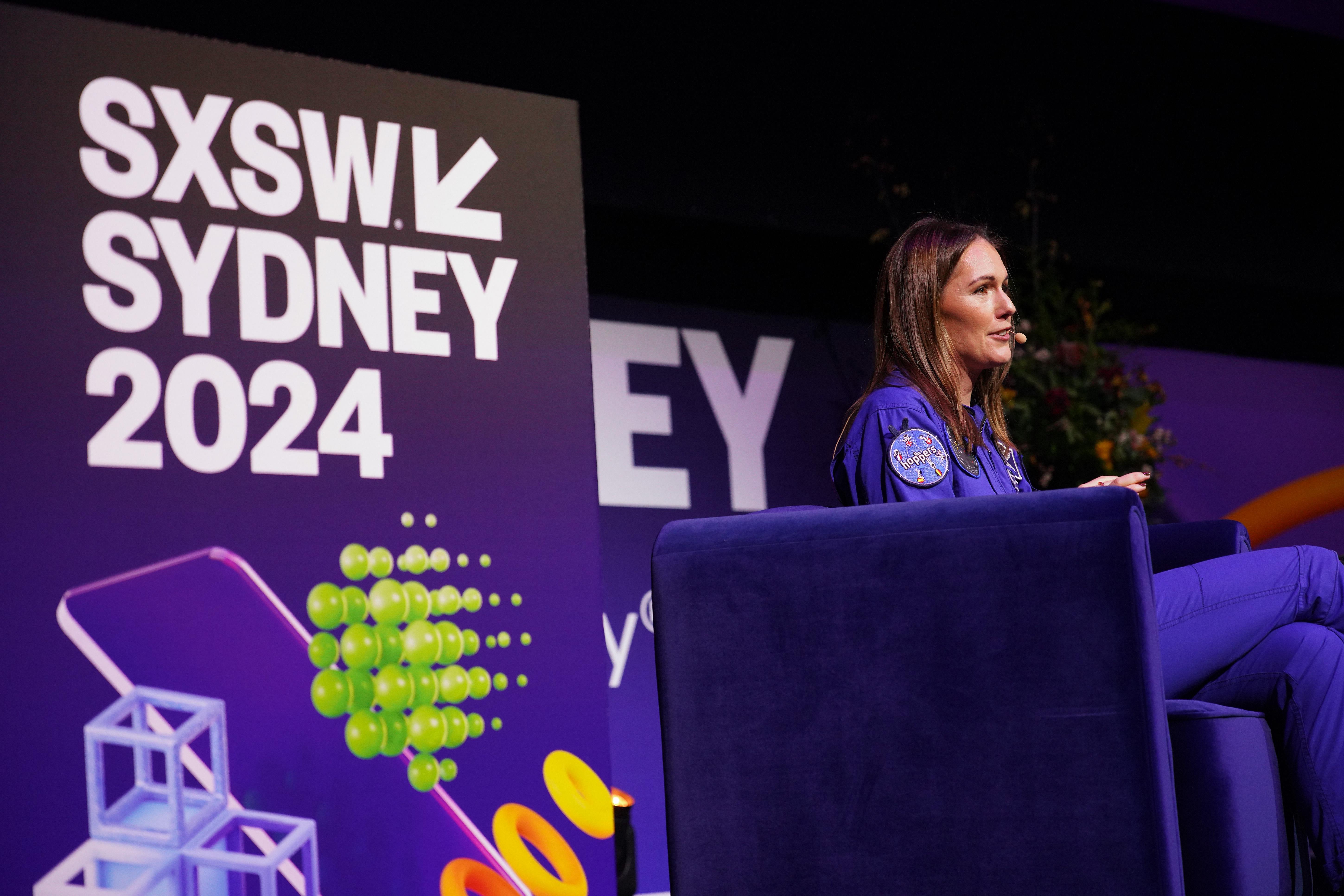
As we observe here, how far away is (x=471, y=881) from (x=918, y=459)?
1469 millimetres

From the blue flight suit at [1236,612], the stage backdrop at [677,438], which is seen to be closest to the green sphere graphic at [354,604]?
the stage backdrop at [677,438]

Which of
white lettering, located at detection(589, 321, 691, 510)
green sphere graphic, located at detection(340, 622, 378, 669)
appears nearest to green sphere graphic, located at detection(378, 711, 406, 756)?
green sphere graphic, located at detection(340, 622, 378, 669)

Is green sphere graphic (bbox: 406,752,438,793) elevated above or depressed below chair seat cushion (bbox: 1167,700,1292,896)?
below

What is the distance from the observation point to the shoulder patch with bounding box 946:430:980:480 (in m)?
1.72

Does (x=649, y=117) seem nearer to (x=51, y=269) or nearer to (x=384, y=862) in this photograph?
(x=51, y=269)

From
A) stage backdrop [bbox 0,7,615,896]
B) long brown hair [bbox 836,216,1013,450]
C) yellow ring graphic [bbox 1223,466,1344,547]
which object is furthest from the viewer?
yellow ring graphic [bbox 1223,466,1344,547]

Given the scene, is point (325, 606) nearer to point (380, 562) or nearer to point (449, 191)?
point (380, 562)

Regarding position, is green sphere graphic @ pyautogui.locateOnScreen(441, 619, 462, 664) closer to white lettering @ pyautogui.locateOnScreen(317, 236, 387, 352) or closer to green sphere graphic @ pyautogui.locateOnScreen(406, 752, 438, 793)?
green sphere graphic @ pyautogui.locateOnScreen(406, 752, 438, 793)

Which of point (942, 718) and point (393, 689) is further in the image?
point (393, 689)

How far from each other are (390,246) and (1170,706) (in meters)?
1.87

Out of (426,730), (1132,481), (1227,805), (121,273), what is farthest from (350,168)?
(1227,805)

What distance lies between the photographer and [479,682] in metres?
2.63

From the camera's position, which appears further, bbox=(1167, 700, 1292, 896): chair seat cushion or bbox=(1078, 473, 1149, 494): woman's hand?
bbox=(1078, 473, 1149, 494): woman's hand

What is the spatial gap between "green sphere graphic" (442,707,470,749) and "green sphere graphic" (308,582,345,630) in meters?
0.30
